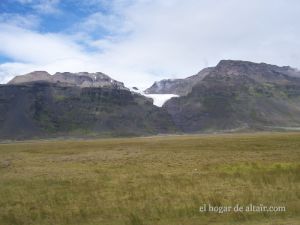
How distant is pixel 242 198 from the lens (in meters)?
20.8

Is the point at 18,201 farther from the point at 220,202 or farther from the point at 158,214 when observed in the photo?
the point at 220,202

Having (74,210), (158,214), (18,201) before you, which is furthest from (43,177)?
(158,214)

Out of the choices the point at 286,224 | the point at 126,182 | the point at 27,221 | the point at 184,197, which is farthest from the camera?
the point at 126,182

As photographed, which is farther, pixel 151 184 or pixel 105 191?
pixel 151 184

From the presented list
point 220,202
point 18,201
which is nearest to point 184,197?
point 220,202

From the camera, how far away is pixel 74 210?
65.9ft

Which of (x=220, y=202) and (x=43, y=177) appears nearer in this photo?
(x=220, y=202)

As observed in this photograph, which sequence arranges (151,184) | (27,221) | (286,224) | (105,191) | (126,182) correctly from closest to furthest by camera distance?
(286,224)
(27,221)
(105,191)
(151,184)
(126,182)

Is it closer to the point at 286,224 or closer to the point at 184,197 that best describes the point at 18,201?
the point at 184,197

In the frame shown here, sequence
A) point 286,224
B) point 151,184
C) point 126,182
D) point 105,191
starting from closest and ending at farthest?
point 286,224 < point 105,191 < point 151,184 < point 126,182

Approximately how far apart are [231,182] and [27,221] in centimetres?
1252

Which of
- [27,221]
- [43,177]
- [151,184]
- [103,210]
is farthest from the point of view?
[43,177]

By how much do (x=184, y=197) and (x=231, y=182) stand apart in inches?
214

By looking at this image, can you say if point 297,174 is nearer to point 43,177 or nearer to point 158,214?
point 158,214
